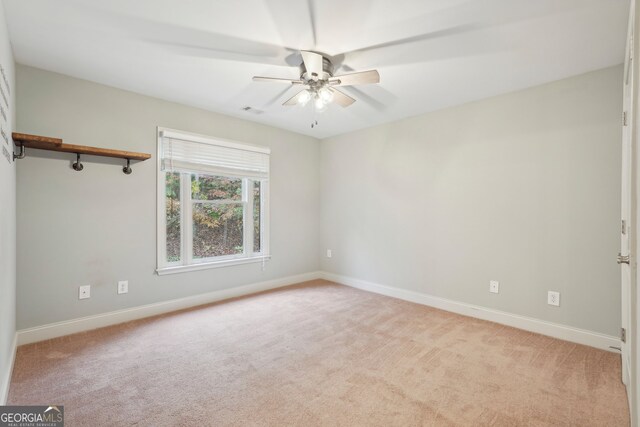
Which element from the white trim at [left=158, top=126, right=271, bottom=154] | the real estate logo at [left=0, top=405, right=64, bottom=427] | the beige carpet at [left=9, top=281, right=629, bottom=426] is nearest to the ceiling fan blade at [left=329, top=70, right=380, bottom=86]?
the white trim at [left=158, top=126, right=271, bottom=154]

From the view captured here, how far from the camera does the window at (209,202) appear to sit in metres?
3.43

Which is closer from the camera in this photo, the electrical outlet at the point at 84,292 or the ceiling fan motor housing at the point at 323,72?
the ceiling fan motor housing at the point at 323,72

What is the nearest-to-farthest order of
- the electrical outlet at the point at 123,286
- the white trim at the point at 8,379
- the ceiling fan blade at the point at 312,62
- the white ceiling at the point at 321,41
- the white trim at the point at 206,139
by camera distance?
1. the white trim at the point at 8,379
2. the white ceiling at the point at 321,41
3. the ceiling fan blade at the point at 312,62
4. the electrical outlet at the point at 123,286
5. the white trim at the point at 206,139

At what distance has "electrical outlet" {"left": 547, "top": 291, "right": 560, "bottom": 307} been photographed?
280cm

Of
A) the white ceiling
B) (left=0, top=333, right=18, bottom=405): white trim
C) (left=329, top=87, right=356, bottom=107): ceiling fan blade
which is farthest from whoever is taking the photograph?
(left=329, top=87, right=356, bottom=107): ceiling fan blade

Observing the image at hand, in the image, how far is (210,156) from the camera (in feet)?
12.2

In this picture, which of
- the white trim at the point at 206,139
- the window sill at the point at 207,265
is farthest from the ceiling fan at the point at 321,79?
the window sill at the point at 207,265

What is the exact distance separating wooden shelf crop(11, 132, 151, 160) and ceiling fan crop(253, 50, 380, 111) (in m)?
1.57

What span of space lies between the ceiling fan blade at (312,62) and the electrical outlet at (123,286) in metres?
2.79

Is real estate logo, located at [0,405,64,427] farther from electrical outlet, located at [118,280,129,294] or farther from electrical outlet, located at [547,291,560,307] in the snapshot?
electrical outlet, located at [547,291,560,307]

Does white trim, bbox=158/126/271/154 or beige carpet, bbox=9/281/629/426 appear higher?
white trim, bbox=158/126/271/154

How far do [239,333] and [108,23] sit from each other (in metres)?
2.65

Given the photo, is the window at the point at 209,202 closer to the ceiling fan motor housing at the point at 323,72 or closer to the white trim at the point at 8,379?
the white trim at the point at 8,379

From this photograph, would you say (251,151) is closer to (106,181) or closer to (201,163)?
(201,163)
